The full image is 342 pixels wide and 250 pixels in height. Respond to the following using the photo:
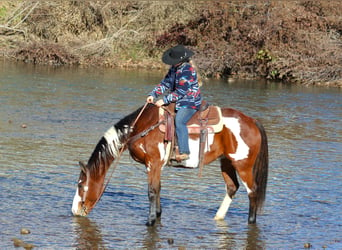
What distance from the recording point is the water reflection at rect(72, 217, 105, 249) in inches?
287

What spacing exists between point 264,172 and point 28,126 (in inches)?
294

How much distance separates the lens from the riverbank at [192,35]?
28.0 m

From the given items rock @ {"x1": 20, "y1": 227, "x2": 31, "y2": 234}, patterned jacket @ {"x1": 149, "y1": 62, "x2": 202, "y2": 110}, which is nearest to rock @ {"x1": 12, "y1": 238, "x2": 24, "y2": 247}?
rock @ {"x1": 20, "y1": 227, "x2": 31, "y2": 234}

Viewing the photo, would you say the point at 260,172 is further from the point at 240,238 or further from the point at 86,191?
the point at 86,191

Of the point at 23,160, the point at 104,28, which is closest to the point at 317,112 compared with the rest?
the point at 23,160

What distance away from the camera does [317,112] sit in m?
19.2

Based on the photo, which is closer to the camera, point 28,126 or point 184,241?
point 184,241

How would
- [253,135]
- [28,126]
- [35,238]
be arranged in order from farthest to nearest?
[28,126] < [253,135] < [35,238]

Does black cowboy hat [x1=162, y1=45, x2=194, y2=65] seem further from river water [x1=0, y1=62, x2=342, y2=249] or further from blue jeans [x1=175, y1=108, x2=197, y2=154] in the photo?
river water [x1=0, y1=62, x2=342, y2=249]

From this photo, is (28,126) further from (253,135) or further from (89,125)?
(253,135)

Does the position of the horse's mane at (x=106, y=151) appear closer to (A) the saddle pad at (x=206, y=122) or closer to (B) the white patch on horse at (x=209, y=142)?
(A) the saddle pad at (x=206, y=122)

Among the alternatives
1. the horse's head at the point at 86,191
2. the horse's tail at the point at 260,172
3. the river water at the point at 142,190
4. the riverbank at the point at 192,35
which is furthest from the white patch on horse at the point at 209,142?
the riverbank at the point at 192,35

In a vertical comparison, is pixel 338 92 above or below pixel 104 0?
below

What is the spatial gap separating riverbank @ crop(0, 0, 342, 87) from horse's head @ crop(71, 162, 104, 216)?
19.5 meters
